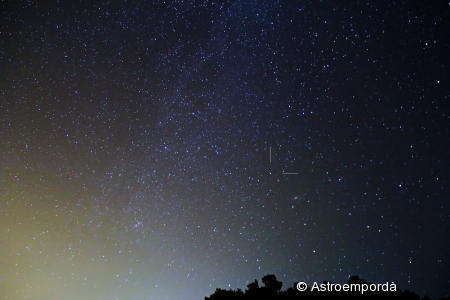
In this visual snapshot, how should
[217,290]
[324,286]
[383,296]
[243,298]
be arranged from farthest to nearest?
[217,290]
[243,298]
[324,286]
[383,296]

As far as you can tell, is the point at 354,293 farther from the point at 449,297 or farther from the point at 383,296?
the point at 449,297

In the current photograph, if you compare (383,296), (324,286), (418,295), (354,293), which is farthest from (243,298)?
(418,295)

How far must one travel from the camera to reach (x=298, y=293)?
11.0m

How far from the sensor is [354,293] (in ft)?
34.0

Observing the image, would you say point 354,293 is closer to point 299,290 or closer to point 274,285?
point 299,290

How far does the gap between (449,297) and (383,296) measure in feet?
7.68

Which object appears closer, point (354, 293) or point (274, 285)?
point (354, 293)

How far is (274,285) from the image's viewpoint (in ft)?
40.7

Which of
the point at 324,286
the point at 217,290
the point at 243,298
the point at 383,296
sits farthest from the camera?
the point at 217,290

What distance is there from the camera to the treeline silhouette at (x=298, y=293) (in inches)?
406

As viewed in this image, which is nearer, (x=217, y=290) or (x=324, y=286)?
(x=324, y=286)

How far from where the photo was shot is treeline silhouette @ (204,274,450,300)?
1031 centimetres

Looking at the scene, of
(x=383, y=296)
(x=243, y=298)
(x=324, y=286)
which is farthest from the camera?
(x=243, y=298)

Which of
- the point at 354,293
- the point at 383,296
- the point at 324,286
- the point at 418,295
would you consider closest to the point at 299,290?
the point at 324,286
